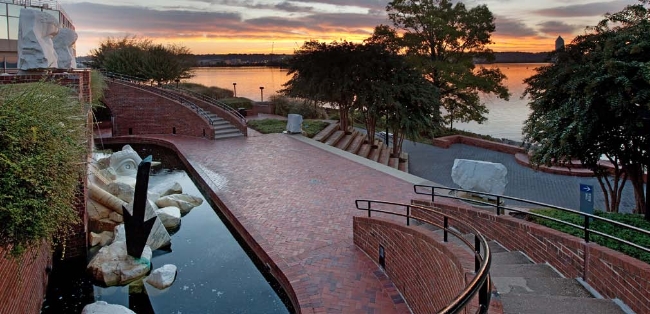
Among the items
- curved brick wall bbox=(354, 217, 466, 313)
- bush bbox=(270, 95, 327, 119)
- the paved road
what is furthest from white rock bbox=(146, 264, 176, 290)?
bush bbox=(270, 95, 327, 119)

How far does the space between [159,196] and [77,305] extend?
5.29 meters

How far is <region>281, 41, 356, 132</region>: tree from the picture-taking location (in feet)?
72.3

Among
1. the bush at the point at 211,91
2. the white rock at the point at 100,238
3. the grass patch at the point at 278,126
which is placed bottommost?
the white rock at the point at 100,238

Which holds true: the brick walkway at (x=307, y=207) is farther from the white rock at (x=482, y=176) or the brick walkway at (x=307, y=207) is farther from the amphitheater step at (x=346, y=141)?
the amphitheater step at (x=346, y=141)

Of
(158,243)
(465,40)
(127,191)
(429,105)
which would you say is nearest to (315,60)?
(429,105)

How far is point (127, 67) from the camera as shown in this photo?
31.2m

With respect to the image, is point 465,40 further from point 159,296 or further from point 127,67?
point 159,296

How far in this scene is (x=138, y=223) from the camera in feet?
28.7

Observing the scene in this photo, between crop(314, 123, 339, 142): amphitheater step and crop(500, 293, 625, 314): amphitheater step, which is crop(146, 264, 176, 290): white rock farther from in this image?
crop(314, 123, 339, 142): amphitheater step

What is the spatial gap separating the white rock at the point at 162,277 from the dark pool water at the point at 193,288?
85mm

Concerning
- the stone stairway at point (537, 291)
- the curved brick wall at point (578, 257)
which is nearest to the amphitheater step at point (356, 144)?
the curved brick wall at point (578, 257)

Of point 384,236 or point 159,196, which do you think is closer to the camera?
point 384,236

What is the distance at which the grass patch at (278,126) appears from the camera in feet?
77.9

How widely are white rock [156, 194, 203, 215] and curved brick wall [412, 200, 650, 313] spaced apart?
298 inches
